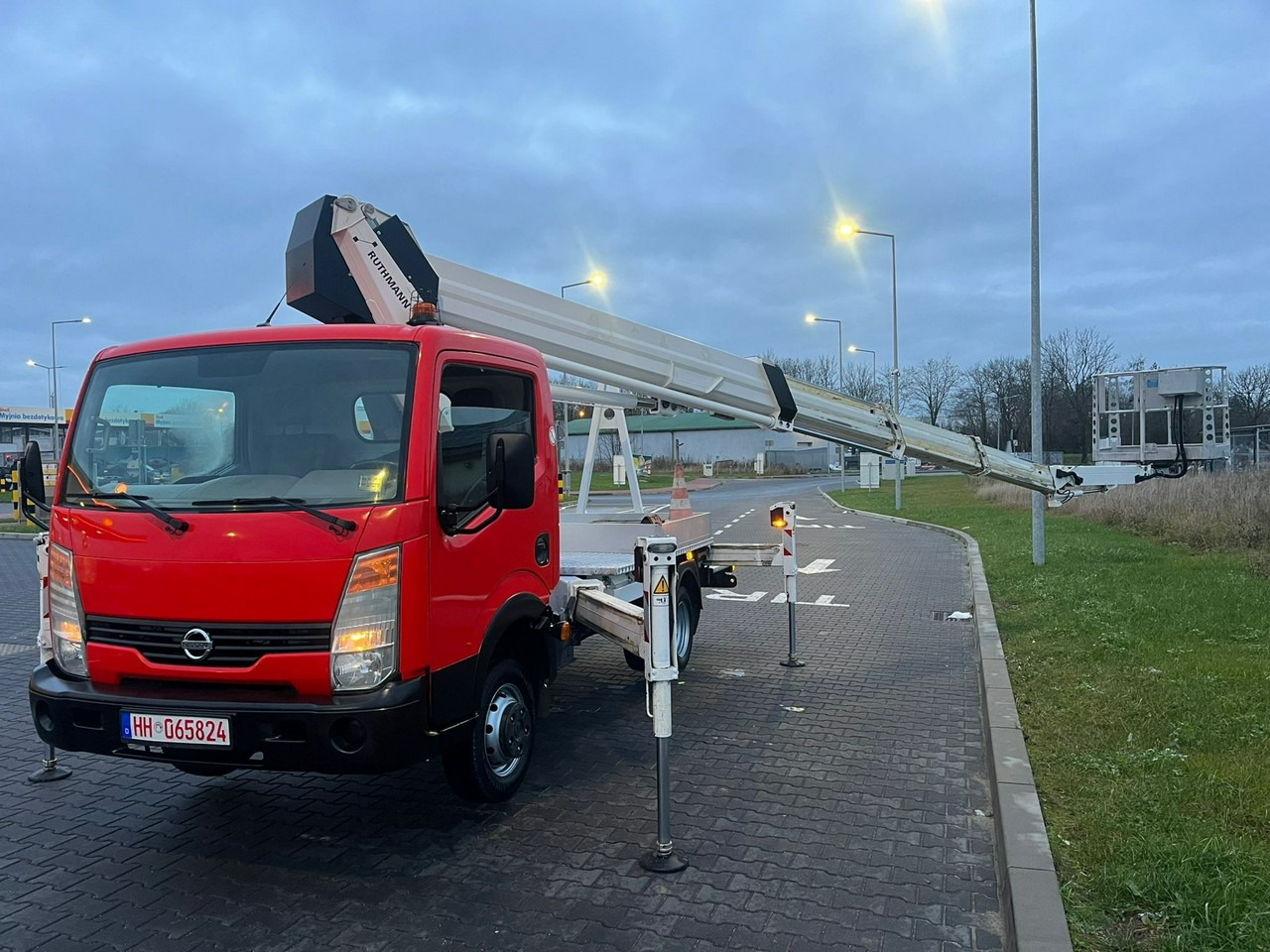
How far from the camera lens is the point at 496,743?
14.8ft

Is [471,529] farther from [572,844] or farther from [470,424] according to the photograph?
[572,844]

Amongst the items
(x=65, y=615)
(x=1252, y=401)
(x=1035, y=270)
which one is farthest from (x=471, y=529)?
(x=1252, y=401)

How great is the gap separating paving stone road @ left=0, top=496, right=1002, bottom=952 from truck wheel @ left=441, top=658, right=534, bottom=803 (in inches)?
8.0

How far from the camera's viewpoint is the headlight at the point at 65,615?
3963 mm

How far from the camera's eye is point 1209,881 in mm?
3359

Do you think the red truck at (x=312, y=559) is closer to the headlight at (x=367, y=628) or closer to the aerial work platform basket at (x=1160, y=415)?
the headlight at (x=367, y=628)

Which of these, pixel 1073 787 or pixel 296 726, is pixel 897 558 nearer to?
pixel 1073 787

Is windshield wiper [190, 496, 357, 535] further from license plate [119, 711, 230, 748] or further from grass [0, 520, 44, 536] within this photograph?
grass [0, 520, 44, 536]

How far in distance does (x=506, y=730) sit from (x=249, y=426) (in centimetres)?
195

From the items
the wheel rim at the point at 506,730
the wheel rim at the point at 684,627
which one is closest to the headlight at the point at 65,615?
the wheel rim at the point at 506,730

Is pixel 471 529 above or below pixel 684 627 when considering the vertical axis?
above

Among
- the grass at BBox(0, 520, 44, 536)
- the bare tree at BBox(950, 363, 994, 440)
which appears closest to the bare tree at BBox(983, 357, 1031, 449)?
the bare tree at BBox(950, 363, 994, 440)

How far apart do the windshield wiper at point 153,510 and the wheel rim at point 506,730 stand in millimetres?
1637

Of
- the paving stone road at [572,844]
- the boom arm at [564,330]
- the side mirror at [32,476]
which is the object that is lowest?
the paving stone road at [572,844]
